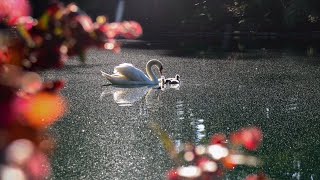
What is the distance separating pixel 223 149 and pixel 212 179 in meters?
0.10

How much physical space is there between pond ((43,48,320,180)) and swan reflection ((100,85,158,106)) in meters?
0.01

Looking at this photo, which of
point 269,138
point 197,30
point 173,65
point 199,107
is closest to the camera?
point 269,138

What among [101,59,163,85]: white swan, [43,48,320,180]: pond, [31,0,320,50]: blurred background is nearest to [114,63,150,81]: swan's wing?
[101,59,163,85]: white swan

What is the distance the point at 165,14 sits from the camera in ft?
86.4

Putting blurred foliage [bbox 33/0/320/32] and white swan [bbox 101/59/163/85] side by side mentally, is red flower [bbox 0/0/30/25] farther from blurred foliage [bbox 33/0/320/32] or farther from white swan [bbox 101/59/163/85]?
blurred foliage [bbox 33/0/320/32]

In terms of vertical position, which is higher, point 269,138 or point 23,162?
point 23,162

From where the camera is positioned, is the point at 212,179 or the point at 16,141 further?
the point at 212,179

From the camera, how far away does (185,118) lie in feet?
22.1

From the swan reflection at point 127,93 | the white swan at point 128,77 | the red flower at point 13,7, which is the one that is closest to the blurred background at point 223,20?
the white swan at point 128,77

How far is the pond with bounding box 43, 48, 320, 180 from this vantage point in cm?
473

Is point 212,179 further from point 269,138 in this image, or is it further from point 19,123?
point 269,138

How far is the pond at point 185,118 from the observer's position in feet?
15.5

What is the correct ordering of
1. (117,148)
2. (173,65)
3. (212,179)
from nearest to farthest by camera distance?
(212,179) → (117,148) → (173,65)

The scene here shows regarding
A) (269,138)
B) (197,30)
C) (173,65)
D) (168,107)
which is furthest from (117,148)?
(197,30)
